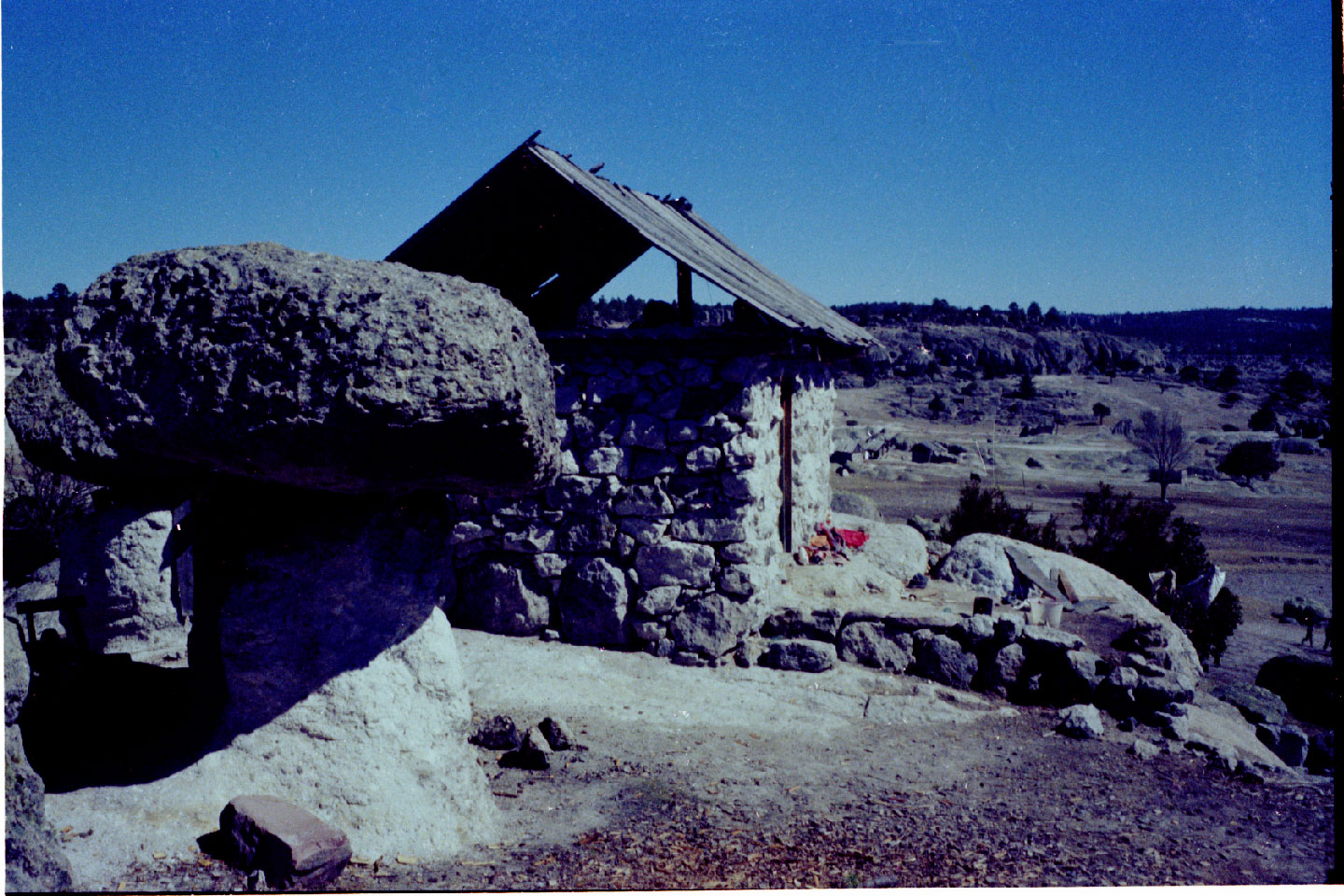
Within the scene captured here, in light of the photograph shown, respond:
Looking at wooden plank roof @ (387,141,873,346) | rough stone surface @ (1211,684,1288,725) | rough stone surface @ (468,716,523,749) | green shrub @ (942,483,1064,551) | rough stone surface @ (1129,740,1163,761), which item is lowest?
rough stone surface @ (1211,684,1288,725)

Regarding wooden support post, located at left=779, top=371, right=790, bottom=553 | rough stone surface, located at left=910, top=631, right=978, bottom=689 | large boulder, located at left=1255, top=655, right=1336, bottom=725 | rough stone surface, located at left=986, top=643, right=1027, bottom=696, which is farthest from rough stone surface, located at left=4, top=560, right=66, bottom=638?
large boulder, located at left=1255, top=655, right=1336, bottom=725

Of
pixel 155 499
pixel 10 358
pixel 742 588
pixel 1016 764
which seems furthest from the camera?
pixel 742 588

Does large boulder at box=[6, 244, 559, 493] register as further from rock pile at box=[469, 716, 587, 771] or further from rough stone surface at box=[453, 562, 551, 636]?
rough stone surface at box=[453, 562, 551, 636]

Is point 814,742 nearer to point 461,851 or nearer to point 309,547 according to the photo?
point 461,851

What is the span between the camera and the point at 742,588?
739cm

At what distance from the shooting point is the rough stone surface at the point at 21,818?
2668 millimetres

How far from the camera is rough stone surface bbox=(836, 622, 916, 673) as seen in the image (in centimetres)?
721

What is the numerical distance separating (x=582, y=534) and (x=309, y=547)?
415 centimetres

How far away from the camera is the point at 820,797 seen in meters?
4.76

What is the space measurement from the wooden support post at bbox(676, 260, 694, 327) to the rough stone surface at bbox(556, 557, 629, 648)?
7.77ft

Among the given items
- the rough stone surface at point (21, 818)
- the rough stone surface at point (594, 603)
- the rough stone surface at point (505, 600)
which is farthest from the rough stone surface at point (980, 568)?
the rough stone surface at point (21, 818)

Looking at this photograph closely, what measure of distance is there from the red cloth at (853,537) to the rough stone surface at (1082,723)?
13.3ft

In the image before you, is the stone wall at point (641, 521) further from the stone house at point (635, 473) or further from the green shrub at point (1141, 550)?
the green shrub at point (1141, 550)

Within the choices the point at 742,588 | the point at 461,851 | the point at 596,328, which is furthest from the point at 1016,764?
the point at 596,328
